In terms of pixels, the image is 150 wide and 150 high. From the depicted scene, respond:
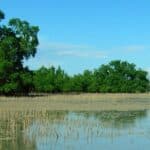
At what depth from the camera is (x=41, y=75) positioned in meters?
79.7

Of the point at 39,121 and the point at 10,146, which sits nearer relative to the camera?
the point at 10,146

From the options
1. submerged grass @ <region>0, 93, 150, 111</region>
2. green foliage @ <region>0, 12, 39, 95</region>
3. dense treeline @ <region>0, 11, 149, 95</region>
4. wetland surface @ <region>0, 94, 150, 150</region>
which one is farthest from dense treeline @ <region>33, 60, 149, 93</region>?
wetland surface @ <region>0, 94, 150, 150</region>

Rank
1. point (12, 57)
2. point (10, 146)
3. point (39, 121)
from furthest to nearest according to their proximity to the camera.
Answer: point (12, 57)
point (39, 121)
point (10, 146)

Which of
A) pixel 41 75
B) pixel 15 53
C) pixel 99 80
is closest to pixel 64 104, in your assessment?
pixel 15 53

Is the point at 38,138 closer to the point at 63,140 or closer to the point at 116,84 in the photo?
the point at 63,140

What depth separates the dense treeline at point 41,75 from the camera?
5231 centimetres

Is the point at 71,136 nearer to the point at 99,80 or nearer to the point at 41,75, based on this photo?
the point at 41,75

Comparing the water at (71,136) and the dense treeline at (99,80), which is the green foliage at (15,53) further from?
the water at (71,136)

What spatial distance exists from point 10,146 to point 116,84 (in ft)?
238

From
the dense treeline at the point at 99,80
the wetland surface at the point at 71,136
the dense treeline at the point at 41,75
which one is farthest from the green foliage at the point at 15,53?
the wetland surface at the point at 71,136

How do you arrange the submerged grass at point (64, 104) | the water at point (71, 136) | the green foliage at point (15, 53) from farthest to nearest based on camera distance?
the green foliage at point (15, 53) → the submerged grass at point (64, 104) → the water at point (71, 136)

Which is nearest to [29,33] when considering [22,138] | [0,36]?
[0,36]

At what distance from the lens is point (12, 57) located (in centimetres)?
5284

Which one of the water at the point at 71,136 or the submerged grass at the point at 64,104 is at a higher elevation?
the submerged grass at the point at 64,104
